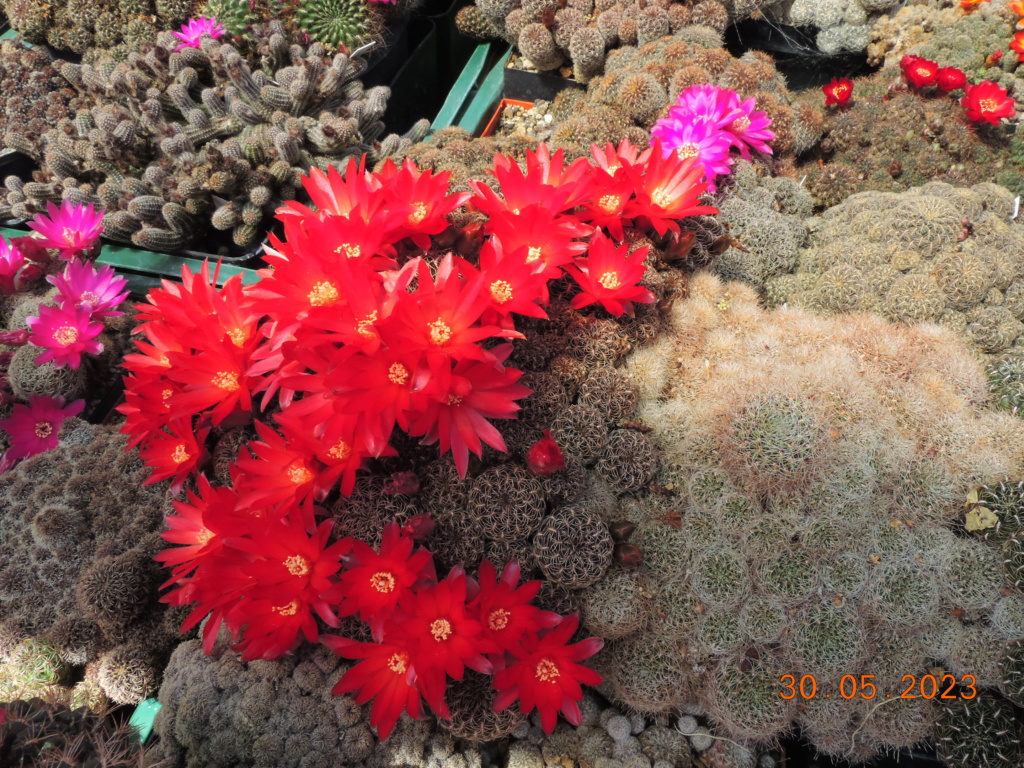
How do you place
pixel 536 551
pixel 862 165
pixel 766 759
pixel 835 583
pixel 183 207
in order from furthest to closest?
pixel 862 165, pixel 183 207, pixel 766 759, pixel 835 583, pixel 536 551

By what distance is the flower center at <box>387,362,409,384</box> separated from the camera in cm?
124

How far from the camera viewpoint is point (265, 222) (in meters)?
2.61

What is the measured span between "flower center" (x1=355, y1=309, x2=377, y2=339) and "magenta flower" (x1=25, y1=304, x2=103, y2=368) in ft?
4.43

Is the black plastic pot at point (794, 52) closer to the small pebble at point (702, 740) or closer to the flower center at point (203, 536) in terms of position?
the small pebble at point (702, 740)

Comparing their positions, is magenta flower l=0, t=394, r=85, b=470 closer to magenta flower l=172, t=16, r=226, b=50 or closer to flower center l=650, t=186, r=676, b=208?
magenta flower l=172, t=16, r=226, b=50

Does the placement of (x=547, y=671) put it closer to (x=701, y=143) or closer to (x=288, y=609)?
(x=288, y=609)

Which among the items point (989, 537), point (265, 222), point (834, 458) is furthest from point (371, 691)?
point (265, 222)

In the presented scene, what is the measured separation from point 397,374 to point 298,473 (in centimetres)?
36

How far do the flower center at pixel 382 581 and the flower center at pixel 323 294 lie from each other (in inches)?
24.0

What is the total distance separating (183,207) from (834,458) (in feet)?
8.27

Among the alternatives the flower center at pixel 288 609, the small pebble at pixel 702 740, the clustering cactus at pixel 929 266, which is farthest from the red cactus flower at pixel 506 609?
the clustering cactus at pixel 929 266

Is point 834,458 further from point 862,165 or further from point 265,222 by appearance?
point 265,222

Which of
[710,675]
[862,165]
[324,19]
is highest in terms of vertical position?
[324,19]

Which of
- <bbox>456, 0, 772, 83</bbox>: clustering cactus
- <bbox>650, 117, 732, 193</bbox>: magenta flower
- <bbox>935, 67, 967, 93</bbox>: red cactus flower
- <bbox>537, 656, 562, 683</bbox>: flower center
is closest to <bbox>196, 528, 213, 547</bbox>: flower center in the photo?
<bbox>537, 656, 562, 683</bbox>: flower center
